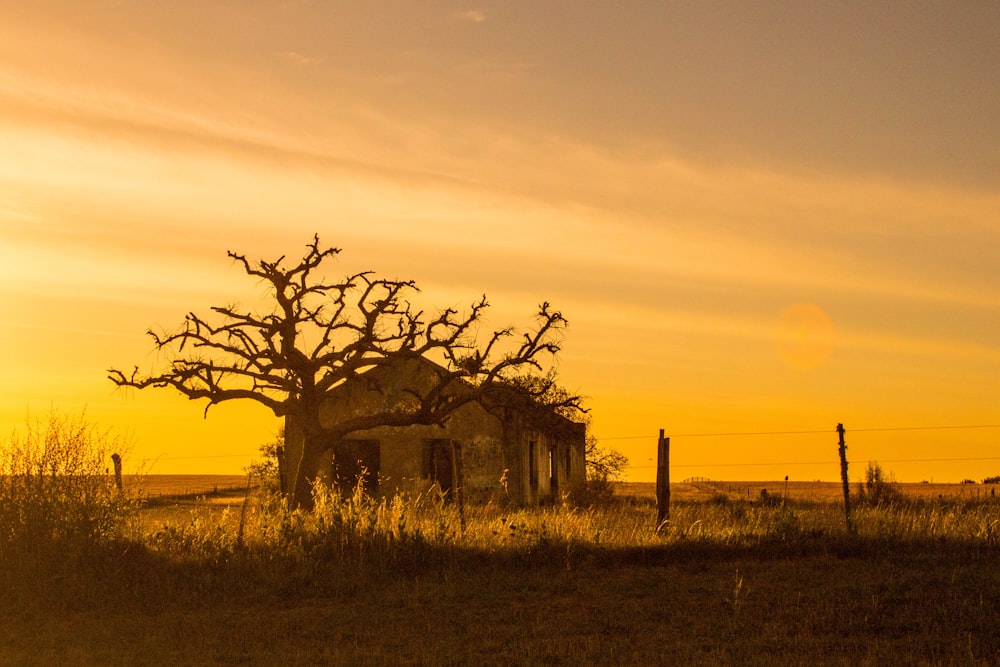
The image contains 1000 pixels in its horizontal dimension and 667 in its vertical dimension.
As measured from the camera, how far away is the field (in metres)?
11.8

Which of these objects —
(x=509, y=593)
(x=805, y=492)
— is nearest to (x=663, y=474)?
(x=509, y=593)

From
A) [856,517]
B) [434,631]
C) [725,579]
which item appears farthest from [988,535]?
[434,631]

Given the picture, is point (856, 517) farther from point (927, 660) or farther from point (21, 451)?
point (21, 451)

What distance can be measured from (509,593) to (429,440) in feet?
62.9

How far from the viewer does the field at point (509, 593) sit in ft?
38.8

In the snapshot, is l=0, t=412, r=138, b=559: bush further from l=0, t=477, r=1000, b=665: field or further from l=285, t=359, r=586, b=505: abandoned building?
l=285, t=359, r=586, b=505: abandoned building

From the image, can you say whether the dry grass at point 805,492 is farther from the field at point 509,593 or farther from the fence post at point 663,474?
the field at point 509,593

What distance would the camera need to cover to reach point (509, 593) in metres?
15.1

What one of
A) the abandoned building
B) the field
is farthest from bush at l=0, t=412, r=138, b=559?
the abandoned building

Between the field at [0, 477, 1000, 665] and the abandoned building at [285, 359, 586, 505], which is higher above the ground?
the abandoned building at [285, 359, 586, 505]

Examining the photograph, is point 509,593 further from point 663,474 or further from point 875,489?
point 875,489

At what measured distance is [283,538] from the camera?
56.9 feet

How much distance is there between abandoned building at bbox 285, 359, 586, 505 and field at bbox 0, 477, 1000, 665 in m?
13.0

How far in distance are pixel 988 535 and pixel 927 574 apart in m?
3.88
